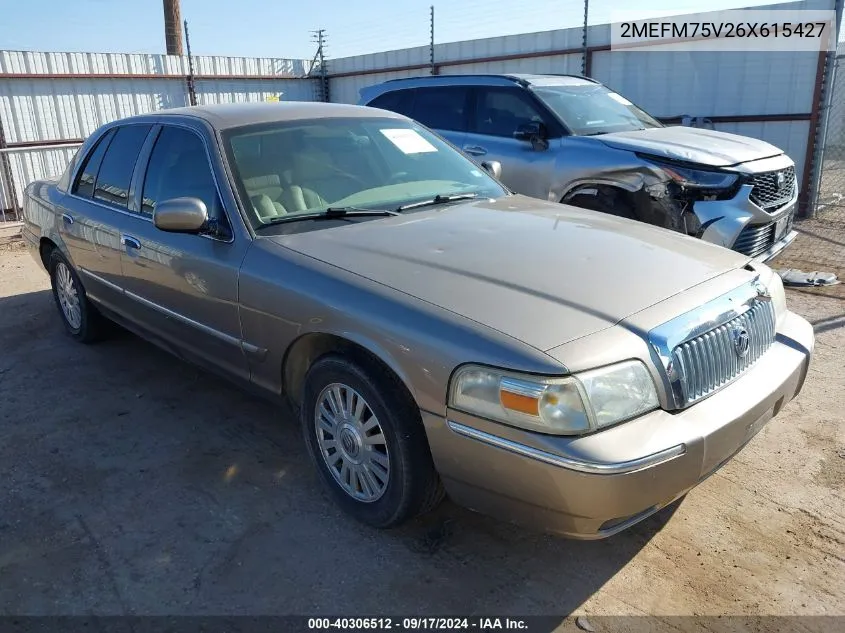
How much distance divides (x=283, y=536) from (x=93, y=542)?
2.66ft

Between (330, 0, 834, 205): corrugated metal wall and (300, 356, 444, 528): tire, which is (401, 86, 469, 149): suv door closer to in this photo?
(300, 356, 444, 528): tire

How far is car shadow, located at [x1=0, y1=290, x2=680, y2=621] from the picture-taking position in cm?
260

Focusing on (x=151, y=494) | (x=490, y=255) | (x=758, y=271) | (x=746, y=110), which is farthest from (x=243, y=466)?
(x=746, y=110)

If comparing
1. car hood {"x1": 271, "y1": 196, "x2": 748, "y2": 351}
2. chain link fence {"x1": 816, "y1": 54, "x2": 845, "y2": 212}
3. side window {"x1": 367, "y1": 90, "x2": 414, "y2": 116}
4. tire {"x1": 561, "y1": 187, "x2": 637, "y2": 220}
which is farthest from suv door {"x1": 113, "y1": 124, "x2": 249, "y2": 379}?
chain link fence {"x1": 816, "y1": 54, "x2": 845, "y2": 212}

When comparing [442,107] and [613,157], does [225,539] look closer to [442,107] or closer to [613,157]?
[613,157]

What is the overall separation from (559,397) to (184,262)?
219 centimetres

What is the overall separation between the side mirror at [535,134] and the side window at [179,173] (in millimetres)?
3408

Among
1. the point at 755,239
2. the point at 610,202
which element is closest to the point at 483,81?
the point at 610,202

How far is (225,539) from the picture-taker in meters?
2.95

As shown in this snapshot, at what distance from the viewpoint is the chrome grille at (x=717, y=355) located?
2441mm

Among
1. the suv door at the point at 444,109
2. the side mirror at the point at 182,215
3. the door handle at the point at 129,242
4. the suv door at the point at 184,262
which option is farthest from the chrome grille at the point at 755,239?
the door handle at the point at 129,242

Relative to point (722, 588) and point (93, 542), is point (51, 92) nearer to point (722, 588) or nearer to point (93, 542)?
point (93, 542)

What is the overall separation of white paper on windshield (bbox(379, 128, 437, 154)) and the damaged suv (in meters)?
0.57

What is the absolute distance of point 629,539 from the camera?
9.49ft
